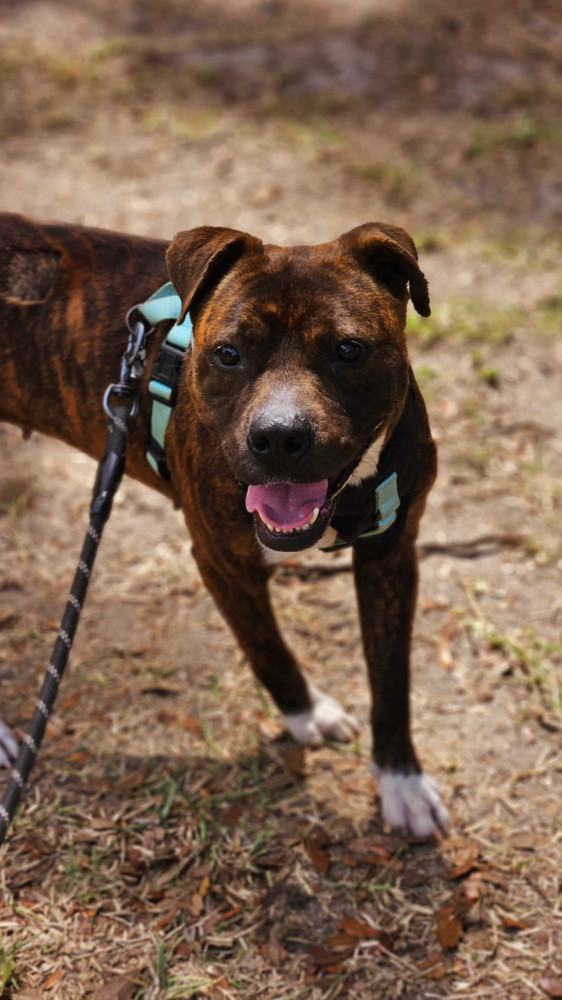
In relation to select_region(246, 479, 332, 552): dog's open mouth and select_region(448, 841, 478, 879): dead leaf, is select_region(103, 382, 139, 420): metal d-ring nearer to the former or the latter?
select_region(246, 479, 332, 552): dog's open mouth

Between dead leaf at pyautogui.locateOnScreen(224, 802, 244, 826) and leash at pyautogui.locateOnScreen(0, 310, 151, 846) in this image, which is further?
dead leaf at pyautogui.locateOnScreen(224, 802, 244, 826)

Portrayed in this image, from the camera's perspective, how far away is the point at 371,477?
259 centimetres

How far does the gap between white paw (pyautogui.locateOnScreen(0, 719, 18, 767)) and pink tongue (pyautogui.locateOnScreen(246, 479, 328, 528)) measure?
166 centimetres

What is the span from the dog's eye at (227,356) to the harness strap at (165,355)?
345mm

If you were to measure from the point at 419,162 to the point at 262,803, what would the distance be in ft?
16.9

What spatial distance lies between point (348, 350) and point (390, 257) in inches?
11.3

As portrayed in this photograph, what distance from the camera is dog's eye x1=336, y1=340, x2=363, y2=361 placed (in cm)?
232

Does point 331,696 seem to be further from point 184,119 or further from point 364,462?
point 184,119

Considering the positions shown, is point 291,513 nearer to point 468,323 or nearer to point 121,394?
point 121,394

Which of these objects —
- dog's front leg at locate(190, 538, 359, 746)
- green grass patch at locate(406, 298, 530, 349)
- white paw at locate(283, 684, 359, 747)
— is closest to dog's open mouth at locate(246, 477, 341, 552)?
dog's front leg at locate(190, 538, 359, 746)

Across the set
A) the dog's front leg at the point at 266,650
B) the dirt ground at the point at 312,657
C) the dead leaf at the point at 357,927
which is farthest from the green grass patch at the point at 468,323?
the dead leaf at the point at 357,927

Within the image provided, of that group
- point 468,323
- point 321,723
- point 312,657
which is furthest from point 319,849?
point 468,323

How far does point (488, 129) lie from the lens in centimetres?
722

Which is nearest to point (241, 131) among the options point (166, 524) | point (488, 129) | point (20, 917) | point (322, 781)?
point (488, 129)
